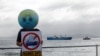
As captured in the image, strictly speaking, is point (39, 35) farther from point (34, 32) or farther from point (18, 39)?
point (18, 39)

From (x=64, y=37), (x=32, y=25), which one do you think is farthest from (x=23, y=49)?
(x=64, y=37)

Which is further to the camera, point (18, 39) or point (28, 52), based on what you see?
point (18, 39)

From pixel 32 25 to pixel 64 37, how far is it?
510ft

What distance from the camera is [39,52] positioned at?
6.33m

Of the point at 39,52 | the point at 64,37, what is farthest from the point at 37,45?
the point at 64,37

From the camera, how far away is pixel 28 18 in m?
6.59

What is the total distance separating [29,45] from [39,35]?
11.0 inches

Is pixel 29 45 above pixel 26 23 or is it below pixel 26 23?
below

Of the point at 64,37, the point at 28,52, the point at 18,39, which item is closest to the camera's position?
the point at 28,52

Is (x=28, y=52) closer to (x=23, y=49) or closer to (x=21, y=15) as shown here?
(x=23, y=49)

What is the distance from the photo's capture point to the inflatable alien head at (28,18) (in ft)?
21.6

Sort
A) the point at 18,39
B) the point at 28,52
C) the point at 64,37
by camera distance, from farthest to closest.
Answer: the point at 64,37, the point at 18,39, the point at 28,52

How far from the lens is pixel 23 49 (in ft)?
20.7

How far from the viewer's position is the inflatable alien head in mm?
6598
